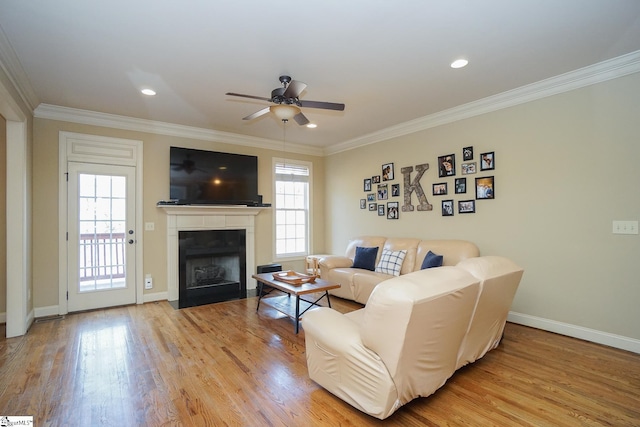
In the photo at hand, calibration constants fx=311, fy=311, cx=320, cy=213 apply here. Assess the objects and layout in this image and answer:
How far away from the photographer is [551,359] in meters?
2.76

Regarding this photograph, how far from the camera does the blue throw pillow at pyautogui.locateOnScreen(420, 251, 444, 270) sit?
3878 mm

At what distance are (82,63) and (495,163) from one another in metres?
4.55

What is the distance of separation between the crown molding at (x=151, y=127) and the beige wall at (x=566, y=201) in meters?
3.09

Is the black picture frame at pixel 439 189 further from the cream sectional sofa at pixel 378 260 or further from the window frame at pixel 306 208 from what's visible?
the window frame at pixel 306 208

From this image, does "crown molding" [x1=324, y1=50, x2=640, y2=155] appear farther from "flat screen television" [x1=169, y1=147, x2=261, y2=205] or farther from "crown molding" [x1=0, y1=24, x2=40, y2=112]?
"crown molding" [x1=0, y1=24, x2=40, y2=112]

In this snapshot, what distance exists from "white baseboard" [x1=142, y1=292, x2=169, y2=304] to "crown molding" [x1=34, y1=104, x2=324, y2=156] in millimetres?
2455

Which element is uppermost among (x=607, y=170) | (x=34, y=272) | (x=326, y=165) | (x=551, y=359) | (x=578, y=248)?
(x=326, y=165)

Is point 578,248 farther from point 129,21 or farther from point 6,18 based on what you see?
point 6,18

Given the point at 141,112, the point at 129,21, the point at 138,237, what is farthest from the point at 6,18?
the point at 138,237

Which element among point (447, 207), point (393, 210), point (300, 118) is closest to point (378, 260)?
point (393, 210)

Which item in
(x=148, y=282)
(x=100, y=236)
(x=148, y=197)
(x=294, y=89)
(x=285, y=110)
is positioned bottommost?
(x=148, y=282)

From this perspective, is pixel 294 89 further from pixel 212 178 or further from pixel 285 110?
pixel 212 178

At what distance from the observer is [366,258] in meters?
4.82

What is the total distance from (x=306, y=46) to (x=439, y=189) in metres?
2.76
